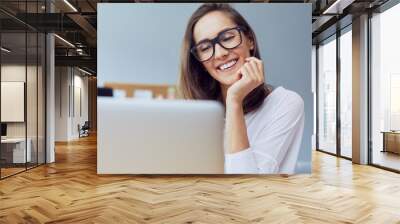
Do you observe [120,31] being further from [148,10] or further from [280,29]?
[280,29]

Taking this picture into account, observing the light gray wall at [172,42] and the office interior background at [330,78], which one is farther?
the office interior background at [330,78]

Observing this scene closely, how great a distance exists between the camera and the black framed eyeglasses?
6387 millimetres

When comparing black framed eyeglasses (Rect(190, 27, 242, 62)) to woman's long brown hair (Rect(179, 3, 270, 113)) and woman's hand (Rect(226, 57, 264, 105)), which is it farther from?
woman's hand (Rect(226, 57, 264, 105))

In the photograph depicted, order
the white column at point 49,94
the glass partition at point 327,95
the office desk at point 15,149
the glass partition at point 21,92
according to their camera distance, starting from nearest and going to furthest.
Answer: the glass partition at point 21,92, the office desk at point 15,149, the white column at point 49,94, the glass partition at point 327,95

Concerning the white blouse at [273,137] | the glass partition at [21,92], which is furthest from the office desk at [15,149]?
the white blouse at [273,137]

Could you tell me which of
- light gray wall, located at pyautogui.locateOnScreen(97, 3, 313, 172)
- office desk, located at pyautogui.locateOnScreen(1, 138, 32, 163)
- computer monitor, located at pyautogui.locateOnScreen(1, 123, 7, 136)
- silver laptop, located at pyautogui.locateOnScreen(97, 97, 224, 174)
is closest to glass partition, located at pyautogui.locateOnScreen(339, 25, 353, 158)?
light gray wall, located at pyautogui.locateOnScreen(97, 3, 313, 172)

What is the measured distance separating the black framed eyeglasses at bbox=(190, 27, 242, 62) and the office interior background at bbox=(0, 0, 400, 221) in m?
0.95

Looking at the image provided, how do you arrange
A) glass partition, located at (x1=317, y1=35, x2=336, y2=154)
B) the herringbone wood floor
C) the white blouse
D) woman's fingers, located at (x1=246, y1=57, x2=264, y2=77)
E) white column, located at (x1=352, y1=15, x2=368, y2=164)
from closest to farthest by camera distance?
the herringbone wood floor < the white blouse < woman's fingers, located at (x1=246, y1=57, x2=264, y2=77) < white column, located at (x1=352, y1=15, x2=368, y2=164) < glass partition, located at (x1=317, y1=35, x2=336, y2=154)

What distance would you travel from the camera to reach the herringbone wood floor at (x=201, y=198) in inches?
162

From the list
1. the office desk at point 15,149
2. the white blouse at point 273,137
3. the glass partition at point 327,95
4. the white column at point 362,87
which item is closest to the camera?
the white blouse at point 273,137

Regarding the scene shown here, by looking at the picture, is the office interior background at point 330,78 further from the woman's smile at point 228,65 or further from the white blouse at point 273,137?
the white blouse at point 273,137

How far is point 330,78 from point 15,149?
25.9ft

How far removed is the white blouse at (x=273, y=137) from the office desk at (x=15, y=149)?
382 centimetres

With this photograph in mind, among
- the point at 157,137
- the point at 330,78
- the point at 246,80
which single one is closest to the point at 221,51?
the point at 246,80
